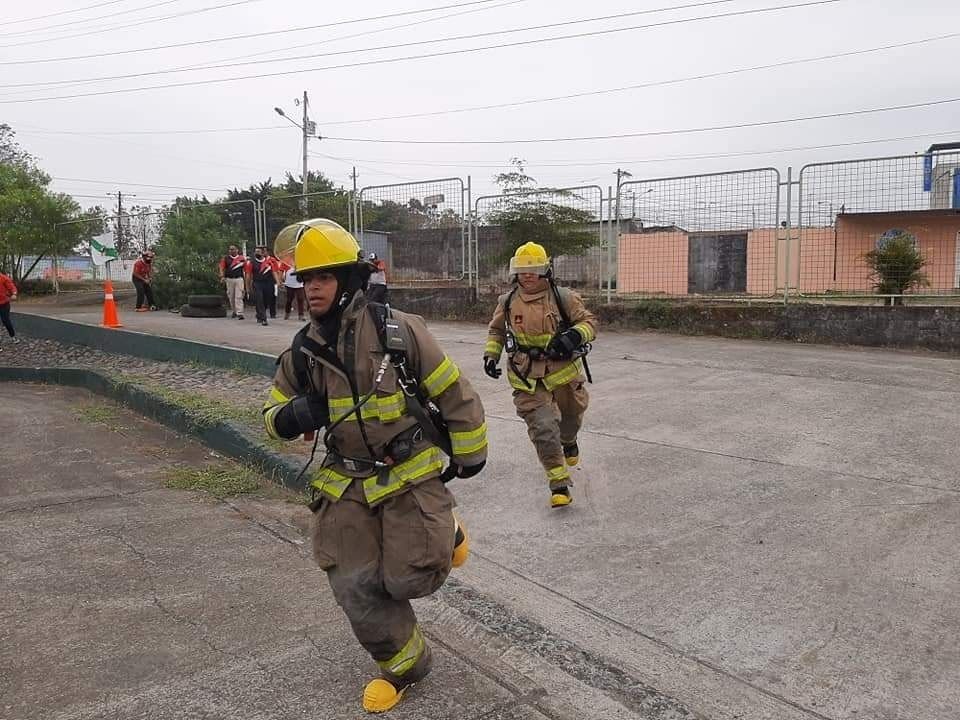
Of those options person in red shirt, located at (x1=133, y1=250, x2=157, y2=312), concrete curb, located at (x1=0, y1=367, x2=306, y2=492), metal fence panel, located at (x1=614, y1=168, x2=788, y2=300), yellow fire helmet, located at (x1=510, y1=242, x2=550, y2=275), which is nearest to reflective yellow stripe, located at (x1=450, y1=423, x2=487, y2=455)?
yellow fire helmet, located at (x1=510, y1=242, x2=550, y2=275)

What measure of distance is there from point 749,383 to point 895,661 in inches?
218

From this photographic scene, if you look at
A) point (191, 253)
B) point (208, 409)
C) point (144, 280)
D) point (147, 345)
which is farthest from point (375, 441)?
point (144, 280)

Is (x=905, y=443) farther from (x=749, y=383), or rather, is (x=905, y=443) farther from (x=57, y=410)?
(x=57, y=410)

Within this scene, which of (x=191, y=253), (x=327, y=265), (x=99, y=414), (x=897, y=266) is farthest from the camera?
(x=191, y=253)

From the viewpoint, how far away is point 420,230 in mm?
16391

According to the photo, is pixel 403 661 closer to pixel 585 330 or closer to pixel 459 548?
pixel 459 548

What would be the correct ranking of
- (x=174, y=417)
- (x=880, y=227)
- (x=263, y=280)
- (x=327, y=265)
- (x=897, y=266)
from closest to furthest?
(x=327, y=265), (x=174, y=417), (x=897, y=266), (x=880, y=227), (x=263, y=280)

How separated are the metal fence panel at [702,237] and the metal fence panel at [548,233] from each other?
0.54m

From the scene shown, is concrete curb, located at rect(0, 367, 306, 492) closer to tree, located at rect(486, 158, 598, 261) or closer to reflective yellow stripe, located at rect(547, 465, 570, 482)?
reflective yellow stripe, located at rect(547, 465, 570, 482)

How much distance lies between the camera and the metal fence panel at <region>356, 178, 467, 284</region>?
15755 mm

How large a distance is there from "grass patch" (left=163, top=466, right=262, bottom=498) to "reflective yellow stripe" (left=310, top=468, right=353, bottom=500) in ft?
9.71

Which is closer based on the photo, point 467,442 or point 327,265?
point 327,265

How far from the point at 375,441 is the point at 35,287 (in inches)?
1065

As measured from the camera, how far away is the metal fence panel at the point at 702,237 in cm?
1230
